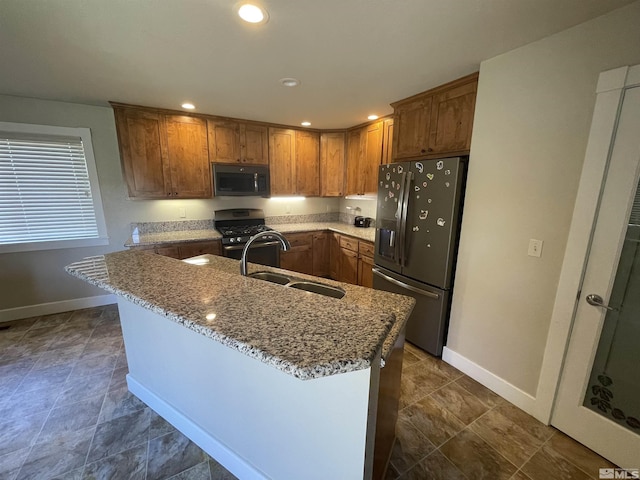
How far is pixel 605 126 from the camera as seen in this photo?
1.42 meters

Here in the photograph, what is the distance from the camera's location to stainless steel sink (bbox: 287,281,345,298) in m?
1.60

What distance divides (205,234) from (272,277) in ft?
6.70

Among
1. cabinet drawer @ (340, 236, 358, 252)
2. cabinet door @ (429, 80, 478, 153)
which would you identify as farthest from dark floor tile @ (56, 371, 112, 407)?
cabinet door @ (429, 80, 478, 153)

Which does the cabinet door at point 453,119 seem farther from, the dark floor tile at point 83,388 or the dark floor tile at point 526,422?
the dark floor tile at point 83,388

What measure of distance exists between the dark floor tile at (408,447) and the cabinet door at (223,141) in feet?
11.4

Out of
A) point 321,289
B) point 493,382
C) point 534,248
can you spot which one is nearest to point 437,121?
point 534,248

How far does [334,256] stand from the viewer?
13.9 ft

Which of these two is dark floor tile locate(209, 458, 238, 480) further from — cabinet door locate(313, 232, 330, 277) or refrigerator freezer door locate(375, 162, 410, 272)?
cabinet door locate(313, 232, 330, 277)

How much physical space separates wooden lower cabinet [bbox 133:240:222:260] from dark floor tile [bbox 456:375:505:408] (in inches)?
118

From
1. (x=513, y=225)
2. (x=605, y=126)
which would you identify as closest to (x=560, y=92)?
(x=605, y=126)

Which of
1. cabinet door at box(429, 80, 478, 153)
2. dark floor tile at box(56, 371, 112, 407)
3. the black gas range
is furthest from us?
the black gas range

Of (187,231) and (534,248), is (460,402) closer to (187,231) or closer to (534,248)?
(534,248)

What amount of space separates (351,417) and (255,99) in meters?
2.90

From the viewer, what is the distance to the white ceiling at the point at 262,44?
4.46ft
